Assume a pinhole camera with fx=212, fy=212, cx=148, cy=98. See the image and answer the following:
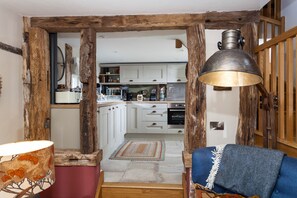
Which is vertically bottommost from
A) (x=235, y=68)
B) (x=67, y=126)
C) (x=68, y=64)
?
(x=67, y=126)

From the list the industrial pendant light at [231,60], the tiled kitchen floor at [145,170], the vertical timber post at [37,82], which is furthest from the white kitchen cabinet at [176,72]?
the industrial pendant light at [231,60]

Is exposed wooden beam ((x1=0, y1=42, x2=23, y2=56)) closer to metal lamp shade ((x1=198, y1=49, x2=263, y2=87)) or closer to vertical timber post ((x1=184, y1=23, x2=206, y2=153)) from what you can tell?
vertical timber post ((x1=184, y1=23, x2=206, y2=153))

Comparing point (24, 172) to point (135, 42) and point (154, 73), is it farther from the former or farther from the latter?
point (154, 73)

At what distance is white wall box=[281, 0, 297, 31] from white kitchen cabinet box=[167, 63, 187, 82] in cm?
328

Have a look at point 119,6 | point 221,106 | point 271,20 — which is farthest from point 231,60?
point 271,20

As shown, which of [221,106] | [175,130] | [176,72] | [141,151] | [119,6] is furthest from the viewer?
[176,72]

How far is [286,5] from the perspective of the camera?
2.56 metres

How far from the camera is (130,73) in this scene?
596 centimetres

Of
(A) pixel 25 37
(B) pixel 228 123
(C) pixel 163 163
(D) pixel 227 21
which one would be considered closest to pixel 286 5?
(D) pixel 227 21

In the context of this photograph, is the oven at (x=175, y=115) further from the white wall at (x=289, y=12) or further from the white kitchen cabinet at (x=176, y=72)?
the white wall at (x=289, y=12)

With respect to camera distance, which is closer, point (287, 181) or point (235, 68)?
point (235, 68)

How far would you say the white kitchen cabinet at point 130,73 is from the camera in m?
5.93

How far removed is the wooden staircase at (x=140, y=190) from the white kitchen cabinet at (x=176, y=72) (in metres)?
3.66

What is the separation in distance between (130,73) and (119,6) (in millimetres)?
3769
